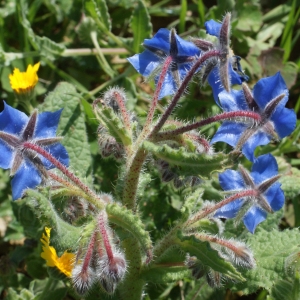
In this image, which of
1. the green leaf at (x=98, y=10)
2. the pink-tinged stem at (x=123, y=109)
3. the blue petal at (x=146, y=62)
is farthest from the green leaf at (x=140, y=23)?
the pink-tinged stem at (x=123, y=109)

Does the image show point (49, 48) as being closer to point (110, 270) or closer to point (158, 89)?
point (158, 89)

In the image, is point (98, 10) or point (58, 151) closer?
point (58, 151)

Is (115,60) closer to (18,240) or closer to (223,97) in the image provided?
(18,240)

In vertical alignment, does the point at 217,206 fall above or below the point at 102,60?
above

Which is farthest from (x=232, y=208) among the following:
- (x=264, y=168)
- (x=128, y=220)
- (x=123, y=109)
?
(x=123, y=109)

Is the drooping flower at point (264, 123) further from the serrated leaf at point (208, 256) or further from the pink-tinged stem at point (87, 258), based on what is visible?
the pink-tinged stem at point (87, 258)
